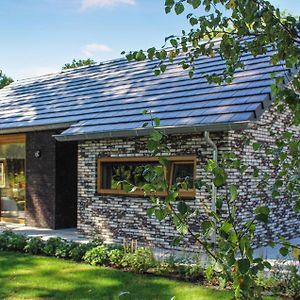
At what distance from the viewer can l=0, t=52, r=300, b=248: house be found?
33.5 ft

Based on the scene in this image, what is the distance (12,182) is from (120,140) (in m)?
5.41

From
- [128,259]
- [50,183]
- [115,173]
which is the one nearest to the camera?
[128,259]

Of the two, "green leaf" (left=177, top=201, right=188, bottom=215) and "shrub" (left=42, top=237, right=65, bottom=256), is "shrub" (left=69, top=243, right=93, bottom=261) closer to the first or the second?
"shrub" (left=42, top=237, right=65, bottom=256)

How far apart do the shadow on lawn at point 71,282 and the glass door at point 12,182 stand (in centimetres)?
645

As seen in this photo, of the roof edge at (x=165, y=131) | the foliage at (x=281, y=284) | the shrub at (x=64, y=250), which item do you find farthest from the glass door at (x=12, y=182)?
the foliage at (x=281, y=284)

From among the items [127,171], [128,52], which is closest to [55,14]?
[127,171]

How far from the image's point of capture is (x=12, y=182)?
15523 mm

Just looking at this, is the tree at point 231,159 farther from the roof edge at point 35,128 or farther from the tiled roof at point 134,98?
the roof edge at point 35,128

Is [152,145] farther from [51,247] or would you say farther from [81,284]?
[51,247]

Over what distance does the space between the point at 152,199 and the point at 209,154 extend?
810 centimetres

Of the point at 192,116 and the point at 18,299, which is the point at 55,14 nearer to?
the point at 192,116

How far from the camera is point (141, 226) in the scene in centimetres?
1116

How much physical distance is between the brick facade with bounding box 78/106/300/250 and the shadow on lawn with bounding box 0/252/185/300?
267 centimetres

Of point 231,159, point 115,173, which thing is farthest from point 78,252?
point 231,159
